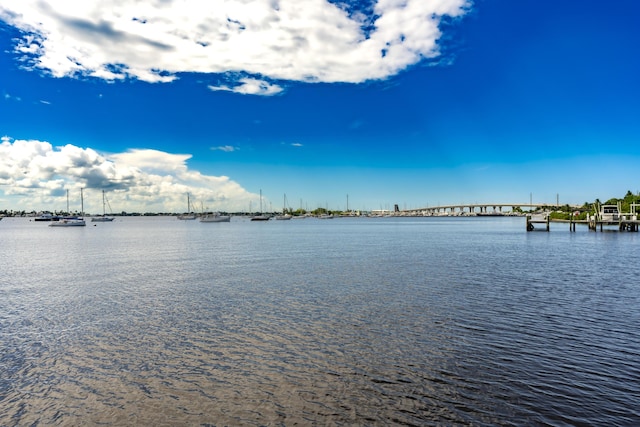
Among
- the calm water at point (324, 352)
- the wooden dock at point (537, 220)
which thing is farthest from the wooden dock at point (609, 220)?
the calm water at point (324, 352)

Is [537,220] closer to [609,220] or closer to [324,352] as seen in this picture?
[609,220]

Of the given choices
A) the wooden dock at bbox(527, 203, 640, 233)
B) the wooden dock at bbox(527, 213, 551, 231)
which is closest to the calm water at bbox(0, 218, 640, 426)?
the wooden dock at bbox(527, 213, 551, 231)

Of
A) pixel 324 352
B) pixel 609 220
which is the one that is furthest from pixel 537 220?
pixel 324 352

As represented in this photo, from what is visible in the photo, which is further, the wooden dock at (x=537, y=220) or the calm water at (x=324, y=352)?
the wooden dock at (x=537, y=220)

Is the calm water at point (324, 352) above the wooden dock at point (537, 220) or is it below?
below

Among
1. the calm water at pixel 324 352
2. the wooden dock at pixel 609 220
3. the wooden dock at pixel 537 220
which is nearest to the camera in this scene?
the calm water at pixel 324 352

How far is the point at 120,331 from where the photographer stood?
2242cm

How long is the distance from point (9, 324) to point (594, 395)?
2899 centimetres

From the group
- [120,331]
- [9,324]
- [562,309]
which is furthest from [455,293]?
[9,324]

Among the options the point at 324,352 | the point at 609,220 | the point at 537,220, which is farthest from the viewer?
the point at 537,220

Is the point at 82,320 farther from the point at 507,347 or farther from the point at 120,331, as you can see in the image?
the point at 507,347

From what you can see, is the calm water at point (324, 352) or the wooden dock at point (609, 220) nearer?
the calm water at point (324, 352)

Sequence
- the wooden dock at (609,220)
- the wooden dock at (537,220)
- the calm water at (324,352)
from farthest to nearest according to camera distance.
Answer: the wooden dock at (537,220) → the wooden dock at (609,220) → the calm water at (324,352)

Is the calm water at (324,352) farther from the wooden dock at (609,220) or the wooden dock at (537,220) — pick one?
the wooden dock at (609,220)
